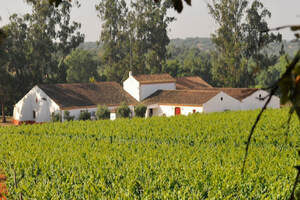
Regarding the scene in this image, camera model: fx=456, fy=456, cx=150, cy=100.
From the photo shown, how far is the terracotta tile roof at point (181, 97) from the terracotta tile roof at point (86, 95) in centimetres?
252

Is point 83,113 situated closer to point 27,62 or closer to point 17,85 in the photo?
point 17,85

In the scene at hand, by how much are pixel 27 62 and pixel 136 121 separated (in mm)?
28444

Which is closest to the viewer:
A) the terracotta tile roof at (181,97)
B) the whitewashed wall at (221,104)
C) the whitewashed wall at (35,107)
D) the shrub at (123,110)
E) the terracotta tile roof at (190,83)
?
the whitewashed wall at (221,104)

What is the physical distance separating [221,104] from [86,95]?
15888 mm

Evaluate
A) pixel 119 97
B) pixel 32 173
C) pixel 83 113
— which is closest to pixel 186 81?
pixel 119 97

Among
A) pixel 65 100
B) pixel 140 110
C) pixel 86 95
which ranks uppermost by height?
pixel 86 95

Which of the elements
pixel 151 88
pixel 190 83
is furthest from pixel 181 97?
pixel 190 83

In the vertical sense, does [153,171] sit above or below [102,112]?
below

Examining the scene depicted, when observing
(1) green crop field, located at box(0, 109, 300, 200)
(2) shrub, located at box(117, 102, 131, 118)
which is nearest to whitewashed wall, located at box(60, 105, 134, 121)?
(2) shrub, located at box(117, 102, 131, 118)

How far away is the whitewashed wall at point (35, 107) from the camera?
5138cm

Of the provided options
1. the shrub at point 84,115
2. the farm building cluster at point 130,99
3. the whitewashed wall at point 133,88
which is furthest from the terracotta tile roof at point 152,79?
the shrub at point 84,115

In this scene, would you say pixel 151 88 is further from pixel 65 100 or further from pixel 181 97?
pixel 65 100

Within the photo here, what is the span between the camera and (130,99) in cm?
5512

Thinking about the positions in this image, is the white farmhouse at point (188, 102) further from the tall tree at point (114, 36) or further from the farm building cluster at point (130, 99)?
the tall tree at point (114, 36)
